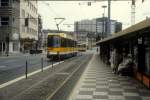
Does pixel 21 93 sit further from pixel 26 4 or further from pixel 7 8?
pixel 26 4

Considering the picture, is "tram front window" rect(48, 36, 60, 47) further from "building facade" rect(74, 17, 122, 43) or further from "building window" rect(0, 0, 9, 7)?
"building window" rect(0, 0, 9, 7)

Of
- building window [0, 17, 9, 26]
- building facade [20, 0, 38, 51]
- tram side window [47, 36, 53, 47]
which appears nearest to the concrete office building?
building window [0, 17, 9, 26]

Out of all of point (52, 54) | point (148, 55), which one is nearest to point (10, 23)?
point (52, 54)

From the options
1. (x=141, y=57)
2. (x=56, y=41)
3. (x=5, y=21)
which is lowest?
(x=141, y=57)

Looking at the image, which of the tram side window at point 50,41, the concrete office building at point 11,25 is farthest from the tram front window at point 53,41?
the concrete office building at point 11,25

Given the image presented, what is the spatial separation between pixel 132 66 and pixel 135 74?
4.08ft

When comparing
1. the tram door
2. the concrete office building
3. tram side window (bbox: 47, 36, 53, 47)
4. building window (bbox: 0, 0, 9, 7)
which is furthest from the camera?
building window (bbox: 0, 0, 9, 7)

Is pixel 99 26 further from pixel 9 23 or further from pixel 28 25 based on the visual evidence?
pixel 9 23

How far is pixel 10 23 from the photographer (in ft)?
281

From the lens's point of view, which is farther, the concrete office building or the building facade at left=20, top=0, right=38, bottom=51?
the building facade at left=20, top=0, right=38, bottom=51

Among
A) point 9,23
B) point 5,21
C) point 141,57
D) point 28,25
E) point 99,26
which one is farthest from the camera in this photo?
point 99,26

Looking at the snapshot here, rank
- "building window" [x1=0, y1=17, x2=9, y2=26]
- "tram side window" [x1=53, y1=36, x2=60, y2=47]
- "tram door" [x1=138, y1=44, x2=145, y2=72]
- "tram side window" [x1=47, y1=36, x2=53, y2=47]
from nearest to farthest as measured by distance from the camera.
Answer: "tram door" [x1=138, y1=44, x2=145, y2=72] → "tram side window" [x1=53, y1=36, x2=60, y2=47] → "tram side window" [x1=47, y1=36, x2=53, y2=47] → "building window" [x1=0, y1=17, x2=9, y2=26]

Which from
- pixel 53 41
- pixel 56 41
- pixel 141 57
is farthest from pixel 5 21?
pixel 141 57

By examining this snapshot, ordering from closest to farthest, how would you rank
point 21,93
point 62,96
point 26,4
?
point 62,96 < point 21,93 < point 26,4
